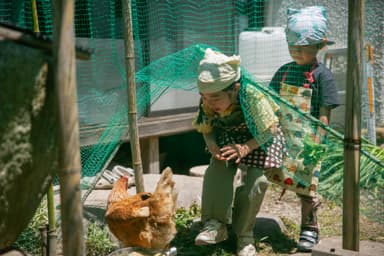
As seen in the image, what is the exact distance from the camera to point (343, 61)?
7668 millimetres

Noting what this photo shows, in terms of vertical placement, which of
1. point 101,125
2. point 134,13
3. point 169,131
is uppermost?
point 134,13

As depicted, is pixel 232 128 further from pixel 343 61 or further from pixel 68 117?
pixel 343 61

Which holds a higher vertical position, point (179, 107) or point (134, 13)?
point (134, 13)

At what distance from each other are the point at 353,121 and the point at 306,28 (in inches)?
68.6

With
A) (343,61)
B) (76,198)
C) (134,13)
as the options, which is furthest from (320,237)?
(343,61)

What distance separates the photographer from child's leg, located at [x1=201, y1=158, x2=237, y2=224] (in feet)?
12.8

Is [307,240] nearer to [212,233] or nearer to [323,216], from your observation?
[212,233]

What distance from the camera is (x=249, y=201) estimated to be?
3.89 metres

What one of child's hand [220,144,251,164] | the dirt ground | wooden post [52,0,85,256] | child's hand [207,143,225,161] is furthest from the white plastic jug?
wooden post [52,0,85,256]

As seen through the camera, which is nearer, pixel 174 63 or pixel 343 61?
pixel 174 63

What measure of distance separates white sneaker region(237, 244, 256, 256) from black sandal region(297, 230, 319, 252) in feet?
1.43

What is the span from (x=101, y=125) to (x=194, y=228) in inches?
55.1

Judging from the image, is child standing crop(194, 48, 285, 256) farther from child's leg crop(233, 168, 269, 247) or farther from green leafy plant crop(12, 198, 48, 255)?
green leafy plant crop(12, 198, 48, 255)

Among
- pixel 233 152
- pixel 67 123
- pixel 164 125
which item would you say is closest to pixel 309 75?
pixel 233 152
